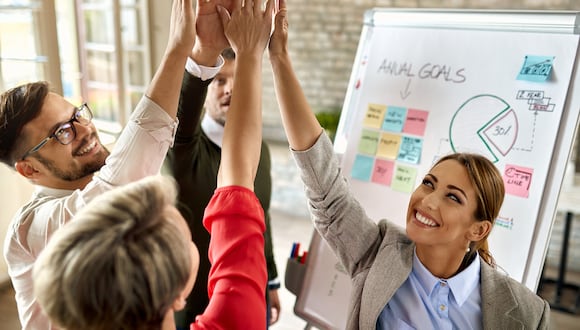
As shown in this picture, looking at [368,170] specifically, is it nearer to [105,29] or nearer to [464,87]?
[464,87]

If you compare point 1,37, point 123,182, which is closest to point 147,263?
point 123,182

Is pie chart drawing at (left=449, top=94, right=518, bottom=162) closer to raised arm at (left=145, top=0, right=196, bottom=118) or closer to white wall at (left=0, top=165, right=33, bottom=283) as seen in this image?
raised arm at (left=145, top=0, right=196, bottom=118)

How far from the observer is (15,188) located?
294 centimetres

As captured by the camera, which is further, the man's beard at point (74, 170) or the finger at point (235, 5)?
the man's beard at point (74, 170)

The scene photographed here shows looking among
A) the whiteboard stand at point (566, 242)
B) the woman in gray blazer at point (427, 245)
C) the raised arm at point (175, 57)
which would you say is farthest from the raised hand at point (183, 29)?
the whiteboard stand at point (566, 242)

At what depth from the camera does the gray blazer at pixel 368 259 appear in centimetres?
113

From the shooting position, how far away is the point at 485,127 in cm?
141

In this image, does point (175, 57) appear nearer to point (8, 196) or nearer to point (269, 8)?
point (269, 8)

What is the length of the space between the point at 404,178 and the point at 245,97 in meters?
0.83

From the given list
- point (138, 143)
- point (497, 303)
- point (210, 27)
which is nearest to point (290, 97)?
point (210, 27)

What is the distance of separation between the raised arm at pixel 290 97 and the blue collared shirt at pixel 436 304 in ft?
1.49

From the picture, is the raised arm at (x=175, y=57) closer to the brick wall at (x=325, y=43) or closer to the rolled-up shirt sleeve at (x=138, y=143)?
the rolled-up shirt sleeve at (x=138, y=143)

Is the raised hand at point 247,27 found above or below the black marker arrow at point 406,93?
above

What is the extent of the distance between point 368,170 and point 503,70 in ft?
1.74
